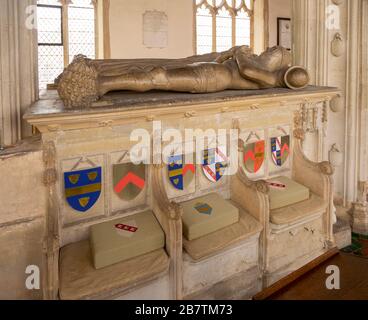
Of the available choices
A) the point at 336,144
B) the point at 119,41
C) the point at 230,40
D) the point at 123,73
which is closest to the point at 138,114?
the point at 123,73

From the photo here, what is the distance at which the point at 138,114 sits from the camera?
1.89 metres

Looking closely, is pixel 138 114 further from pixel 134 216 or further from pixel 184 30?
pixel 184 30

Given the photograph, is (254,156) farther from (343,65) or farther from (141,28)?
(141,28)

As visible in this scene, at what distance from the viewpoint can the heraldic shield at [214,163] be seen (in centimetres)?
239

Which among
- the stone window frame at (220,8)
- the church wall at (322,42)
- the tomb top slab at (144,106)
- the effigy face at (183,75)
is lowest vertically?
the tomb top slab at (144,106)

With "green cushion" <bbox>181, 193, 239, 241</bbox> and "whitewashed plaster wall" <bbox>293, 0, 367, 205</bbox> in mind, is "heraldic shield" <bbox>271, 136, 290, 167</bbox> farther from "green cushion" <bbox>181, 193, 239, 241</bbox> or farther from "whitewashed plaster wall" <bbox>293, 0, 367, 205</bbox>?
"whitewashed plaster wall" <bbox>293, 0, 367, 205</bbox>

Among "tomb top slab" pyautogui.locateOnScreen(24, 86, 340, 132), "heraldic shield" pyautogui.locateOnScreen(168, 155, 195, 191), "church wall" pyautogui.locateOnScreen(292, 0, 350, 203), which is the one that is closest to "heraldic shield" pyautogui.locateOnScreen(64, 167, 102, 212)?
"tomb top slab" pyautogui.locateOnScreen(24, 86, 340, 132)

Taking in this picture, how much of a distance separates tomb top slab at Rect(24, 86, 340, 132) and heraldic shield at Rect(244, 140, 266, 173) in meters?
0.28

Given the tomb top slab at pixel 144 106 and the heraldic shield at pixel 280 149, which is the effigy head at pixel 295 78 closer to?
the tomb top slab at pixel 144 106

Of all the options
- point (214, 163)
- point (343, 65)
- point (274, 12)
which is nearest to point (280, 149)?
point (214, 163)

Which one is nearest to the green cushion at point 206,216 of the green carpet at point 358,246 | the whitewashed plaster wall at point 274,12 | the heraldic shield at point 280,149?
the heraldic shield at point 280,149

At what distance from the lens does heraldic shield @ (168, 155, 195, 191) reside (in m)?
2.23

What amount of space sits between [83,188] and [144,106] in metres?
0.53

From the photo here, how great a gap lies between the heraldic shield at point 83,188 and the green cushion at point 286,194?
1.20 m
